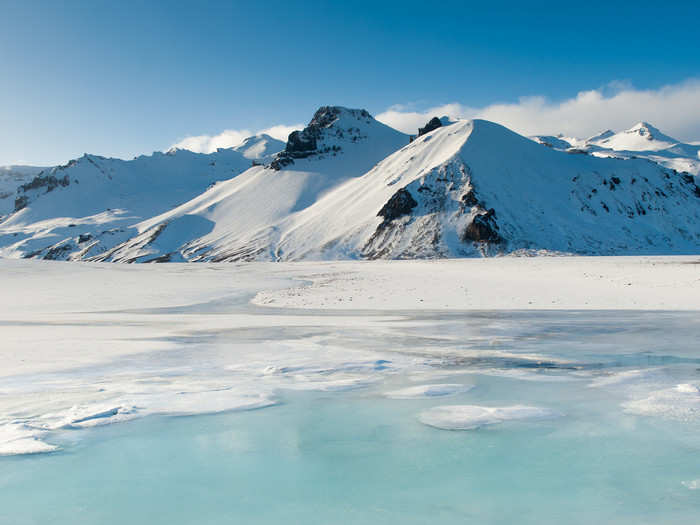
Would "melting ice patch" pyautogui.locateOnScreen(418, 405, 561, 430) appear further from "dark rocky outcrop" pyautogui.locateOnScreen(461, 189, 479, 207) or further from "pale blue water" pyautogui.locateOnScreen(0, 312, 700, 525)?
"dark rocky outcrop" pyautogui.locateOnScreen(461, 189, 479, 207)

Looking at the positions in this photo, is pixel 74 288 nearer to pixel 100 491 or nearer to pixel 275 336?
pixel 275 336

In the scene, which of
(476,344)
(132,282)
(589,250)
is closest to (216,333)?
(476,344)

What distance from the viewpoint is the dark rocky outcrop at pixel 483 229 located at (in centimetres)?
8206

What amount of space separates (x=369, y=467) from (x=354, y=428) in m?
1.44

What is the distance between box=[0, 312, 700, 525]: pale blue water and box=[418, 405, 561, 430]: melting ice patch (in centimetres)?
20

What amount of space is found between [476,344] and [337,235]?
3179 inches

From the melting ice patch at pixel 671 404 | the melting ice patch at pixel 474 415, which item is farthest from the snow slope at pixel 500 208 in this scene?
the melting ice patch at pixel 474 415

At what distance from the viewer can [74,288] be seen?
35.8 m

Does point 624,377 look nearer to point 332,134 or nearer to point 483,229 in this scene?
point 483,229

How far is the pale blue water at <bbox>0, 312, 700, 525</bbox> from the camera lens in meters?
5.35

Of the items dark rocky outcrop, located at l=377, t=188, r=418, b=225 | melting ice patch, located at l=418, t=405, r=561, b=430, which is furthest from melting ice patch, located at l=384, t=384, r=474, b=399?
dark rocky outcrop, located at l=377, t=188, r=418, b=225

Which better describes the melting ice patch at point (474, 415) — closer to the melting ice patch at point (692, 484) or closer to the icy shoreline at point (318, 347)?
the icy shoreline at point (318, 347)

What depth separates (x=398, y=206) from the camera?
9275 centimetres

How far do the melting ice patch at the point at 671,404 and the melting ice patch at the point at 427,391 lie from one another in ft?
9.16
